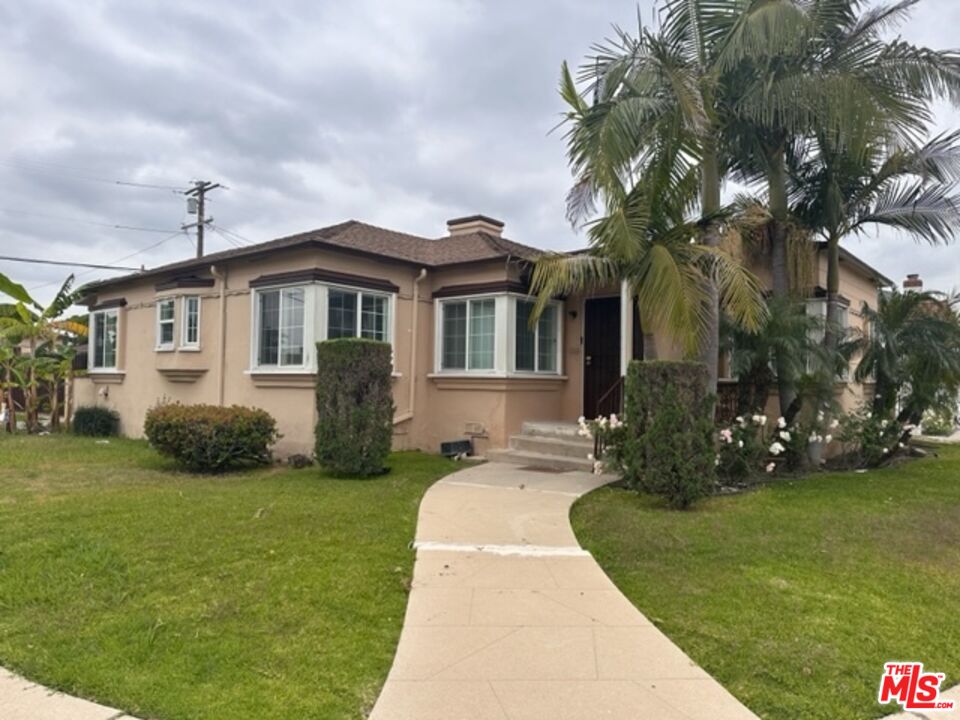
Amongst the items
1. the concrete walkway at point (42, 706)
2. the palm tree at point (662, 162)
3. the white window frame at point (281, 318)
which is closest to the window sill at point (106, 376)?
the white window frame at point (281, 318)

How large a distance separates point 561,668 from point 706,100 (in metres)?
7.18

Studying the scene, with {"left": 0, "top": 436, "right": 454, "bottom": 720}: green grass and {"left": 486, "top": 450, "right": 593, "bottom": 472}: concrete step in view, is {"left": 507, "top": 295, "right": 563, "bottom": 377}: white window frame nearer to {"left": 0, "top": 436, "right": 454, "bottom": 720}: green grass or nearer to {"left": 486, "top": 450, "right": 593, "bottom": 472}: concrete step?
{"left": 486, "top": 450, "right": 593, "bottom": 472}: concrete step

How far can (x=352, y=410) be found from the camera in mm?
8781

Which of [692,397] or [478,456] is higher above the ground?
[692,397]

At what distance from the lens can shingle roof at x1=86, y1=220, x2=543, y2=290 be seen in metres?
11.4

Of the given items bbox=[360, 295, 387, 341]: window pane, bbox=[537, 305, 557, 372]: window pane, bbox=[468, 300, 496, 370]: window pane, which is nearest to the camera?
bbox=[360, 295, 387, 341]: window pane

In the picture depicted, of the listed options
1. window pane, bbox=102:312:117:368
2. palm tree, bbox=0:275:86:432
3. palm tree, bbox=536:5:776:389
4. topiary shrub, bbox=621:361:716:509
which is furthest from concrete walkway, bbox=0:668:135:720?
palm tree, bbox=0:275:86:432

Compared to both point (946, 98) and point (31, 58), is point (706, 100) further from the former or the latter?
point (31, 58)

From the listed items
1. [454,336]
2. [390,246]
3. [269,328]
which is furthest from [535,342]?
[269,328]

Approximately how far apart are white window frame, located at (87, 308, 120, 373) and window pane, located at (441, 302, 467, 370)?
836cm

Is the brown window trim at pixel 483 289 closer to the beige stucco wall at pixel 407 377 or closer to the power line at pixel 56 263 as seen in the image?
the beige stucco wall at pixel 407 377

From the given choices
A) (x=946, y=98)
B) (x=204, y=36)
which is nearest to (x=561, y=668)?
(x=946, y=98)

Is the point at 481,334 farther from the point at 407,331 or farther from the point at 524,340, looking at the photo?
the point at 407,331

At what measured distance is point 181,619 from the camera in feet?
12.5
